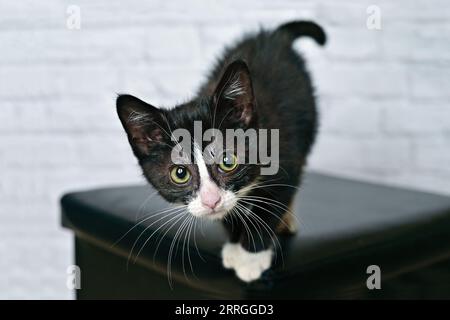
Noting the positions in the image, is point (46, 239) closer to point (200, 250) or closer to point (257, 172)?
point (200, 250)

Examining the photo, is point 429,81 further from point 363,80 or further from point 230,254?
point 230,254

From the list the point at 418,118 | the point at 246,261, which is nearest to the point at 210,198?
the point at 246,261

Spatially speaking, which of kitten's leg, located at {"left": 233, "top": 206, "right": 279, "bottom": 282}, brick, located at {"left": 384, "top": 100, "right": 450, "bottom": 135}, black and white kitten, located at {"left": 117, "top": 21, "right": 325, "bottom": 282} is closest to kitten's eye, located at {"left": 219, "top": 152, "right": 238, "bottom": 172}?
black and white kitten, located at {"left": 117, "top": 21, "right": 325, "bottom": 282}

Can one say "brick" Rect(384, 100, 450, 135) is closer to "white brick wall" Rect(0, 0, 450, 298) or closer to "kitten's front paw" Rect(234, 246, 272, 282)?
"white brick wall" Rect(0, 0, 450, 298)

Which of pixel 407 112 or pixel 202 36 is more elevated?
pixel 202 36

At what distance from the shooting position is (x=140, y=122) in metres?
1.00

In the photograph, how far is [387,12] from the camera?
5.78 ft

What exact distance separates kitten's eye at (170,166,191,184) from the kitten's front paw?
0.17m

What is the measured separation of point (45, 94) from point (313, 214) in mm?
963

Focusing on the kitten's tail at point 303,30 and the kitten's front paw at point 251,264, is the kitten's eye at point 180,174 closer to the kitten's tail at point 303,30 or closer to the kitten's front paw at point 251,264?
the kitten's front paw at point 251,264

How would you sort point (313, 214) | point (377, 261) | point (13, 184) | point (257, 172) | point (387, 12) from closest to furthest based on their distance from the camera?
1. point (257, 172)
2. point (377, 261)
3. point (313, 214)
4. point (387, 12)
5. point (13, 184)

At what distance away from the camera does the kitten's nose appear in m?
0.93
